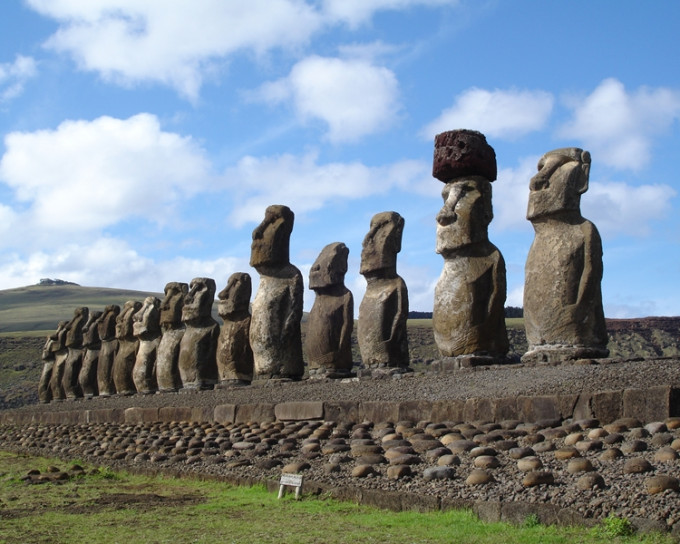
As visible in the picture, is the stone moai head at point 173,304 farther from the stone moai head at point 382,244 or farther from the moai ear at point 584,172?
the moai ear at point 584,172

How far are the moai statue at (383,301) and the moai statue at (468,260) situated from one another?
4.03 ft

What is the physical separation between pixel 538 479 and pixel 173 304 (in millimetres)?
13940

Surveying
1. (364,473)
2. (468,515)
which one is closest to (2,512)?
(364,473)

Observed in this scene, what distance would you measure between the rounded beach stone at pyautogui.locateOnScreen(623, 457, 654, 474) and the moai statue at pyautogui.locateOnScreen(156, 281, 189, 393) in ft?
43.7

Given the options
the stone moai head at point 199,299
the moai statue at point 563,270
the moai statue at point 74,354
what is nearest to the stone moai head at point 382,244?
the moai statue at point 563,270

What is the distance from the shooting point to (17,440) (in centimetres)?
1625

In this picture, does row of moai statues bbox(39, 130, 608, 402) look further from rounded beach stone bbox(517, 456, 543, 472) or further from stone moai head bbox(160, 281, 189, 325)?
rounded beach stone bbox(517, 456, 543, 472)

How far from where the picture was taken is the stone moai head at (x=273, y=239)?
15.1 meters

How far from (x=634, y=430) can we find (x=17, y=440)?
12.8 metres

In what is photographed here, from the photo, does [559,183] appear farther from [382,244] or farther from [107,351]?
[107,351]

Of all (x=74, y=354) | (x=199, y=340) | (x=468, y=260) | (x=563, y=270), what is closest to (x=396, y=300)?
(x=468, y=260)

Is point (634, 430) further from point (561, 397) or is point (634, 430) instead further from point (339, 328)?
point (339, 328)

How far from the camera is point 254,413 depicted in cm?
1124

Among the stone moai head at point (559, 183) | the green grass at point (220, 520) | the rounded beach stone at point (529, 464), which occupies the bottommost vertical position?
the green grass at point (220, 520)
